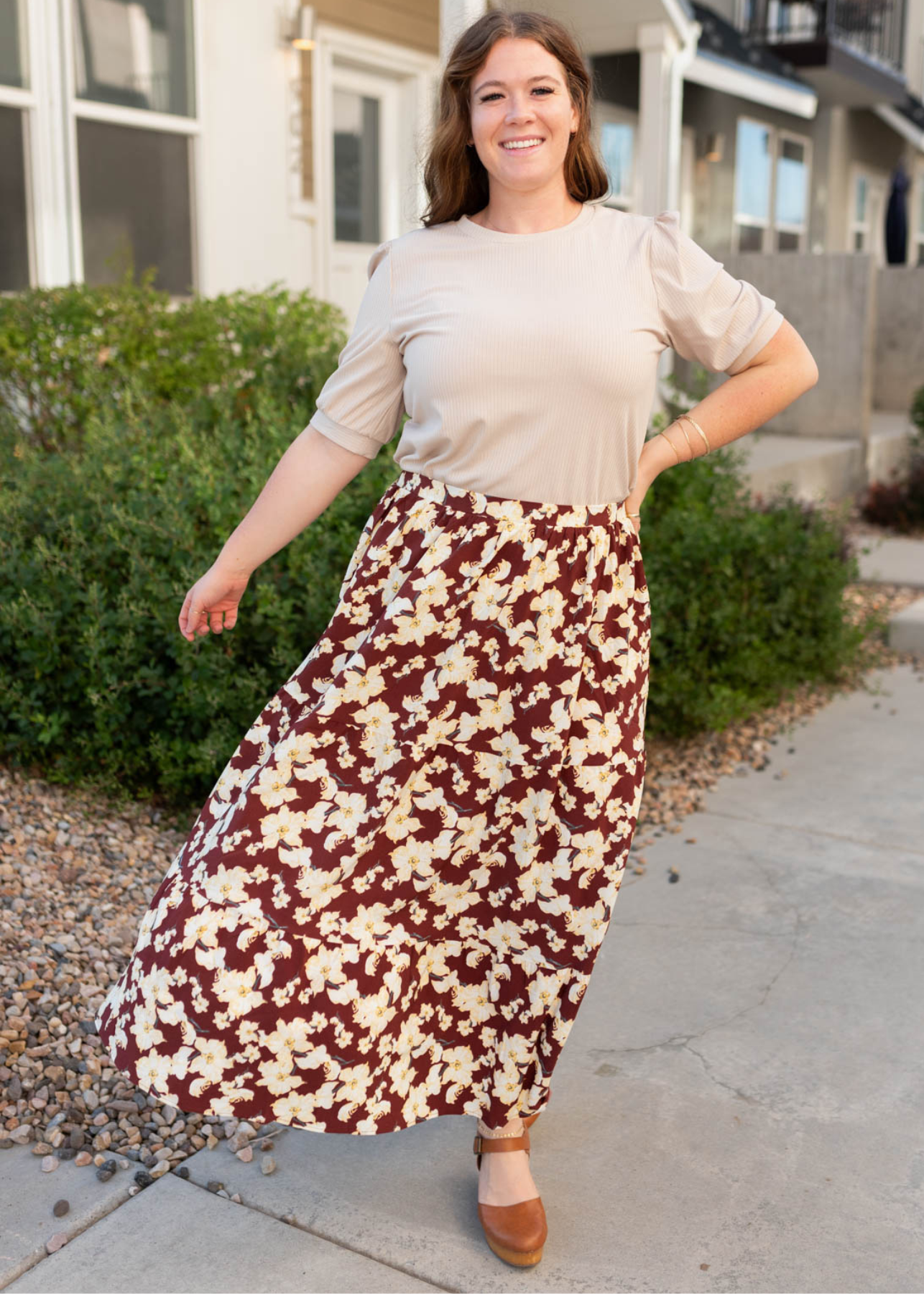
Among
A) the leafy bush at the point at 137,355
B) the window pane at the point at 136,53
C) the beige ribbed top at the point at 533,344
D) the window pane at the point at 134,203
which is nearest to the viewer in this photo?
the beige ribbed top at the point at 533,344

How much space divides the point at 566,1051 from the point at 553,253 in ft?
5.36

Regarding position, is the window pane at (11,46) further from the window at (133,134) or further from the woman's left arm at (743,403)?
the woman's left arm at (743,403)

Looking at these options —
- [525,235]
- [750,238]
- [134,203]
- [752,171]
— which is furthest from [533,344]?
[752,171]

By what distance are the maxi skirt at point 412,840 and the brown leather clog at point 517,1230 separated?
0.47 ft

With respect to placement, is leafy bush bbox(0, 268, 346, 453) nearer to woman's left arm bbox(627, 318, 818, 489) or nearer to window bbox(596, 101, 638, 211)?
woman's left arm bbox(627, 318, 818, 489)

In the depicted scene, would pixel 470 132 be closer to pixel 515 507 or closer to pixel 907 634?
pixel 515 507

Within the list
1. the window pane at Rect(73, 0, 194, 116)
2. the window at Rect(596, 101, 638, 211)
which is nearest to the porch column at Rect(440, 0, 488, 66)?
the window pane at Rect(73, 0, 194, 116)

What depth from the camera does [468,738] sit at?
2.08 m

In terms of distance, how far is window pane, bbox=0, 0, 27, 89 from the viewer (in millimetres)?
6223

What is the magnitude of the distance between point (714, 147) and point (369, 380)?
12.8m

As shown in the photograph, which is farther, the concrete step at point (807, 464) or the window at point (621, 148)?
the window at point (621, 148)

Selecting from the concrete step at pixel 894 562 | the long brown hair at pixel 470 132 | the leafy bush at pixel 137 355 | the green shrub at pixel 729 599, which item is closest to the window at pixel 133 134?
the leafy bush at pixel 137 355

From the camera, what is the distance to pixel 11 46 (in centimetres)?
629

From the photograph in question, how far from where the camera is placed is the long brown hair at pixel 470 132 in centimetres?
202
